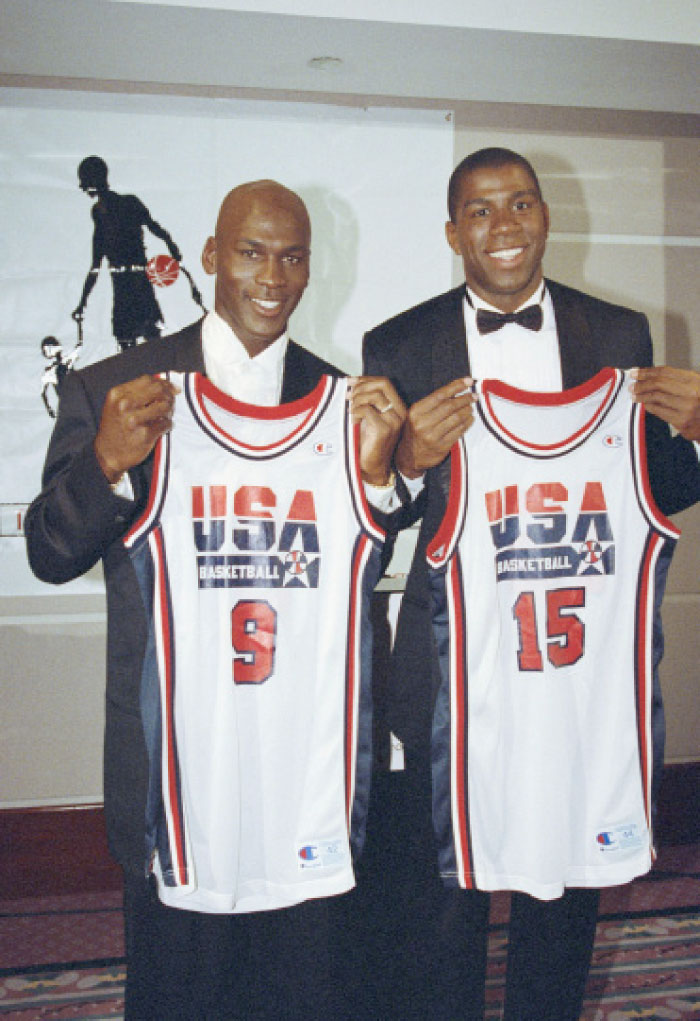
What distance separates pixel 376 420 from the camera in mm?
1581

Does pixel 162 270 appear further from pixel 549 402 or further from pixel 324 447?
pixel 549 402

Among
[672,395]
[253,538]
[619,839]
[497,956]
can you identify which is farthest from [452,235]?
[497,956]

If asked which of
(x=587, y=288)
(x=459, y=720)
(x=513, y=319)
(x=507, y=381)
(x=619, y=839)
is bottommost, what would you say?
(x=619, y=839)

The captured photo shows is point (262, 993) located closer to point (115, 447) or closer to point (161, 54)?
point (115, 447)

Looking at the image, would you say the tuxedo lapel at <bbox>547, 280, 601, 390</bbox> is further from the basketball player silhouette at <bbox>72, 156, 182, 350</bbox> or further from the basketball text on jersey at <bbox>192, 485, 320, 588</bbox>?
the basketball player silhouette at <bbox>72, 156, 182, 350</bbox>

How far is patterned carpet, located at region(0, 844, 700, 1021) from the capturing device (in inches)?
89.5

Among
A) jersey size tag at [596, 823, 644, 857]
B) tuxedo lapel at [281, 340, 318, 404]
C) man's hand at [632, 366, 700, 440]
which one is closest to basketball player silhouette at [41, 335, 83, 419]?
tuxedo lapel at [281, 340, 318, 404]

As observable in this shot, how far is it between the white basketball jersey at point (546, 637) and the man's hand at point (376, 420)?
0.13 m

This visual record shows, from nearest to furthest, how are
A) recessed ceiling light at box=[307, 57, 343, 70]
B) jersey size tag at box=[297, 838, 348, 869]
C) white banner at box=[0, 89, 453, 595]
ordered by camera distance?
jersey size tag at box=[297, 838, 348, 869], recessed ceiling light at box=[307, 57, 343, 70], white banner at box=[0, 89, 453, 595]

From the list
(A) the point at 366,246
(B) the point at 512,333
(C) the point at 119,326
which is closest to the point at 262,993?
(B) the point at 512,333

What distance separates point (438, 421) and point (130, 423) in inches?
21.5

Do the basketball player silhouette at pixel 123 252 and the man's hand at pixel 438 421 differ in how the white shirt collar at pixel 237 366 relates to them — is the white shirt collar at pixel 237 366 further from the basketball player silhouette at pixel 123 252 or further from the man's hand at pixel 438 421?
the basketball player silhouette at pixel 123 252

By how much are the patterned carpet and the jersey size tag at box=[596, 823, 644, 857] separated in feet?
2.51

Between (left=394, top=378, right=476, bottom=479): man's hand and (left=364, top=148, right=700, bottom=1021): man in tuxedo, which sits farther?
(left=364, top=148, right=700, bottom=1021): man in tuxedo
